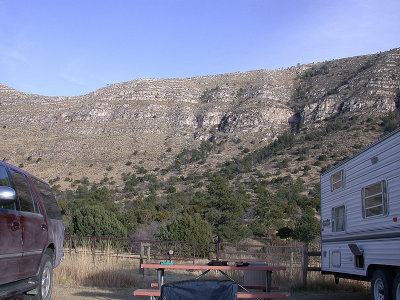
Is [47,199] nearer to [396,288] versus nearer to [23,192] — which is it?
[23,192]

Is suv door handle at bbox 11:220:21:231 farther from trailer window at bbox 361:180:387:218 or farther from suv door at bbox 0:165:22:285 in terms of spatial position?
trailer window at bbox 361:180:387:218

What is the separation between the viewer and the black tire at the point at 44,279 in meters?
5.93

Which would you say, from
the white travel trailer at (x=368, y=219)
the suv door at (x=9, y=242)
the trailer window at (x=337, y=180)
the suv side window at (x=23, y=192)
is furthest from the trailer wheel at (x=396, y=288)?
the suv side window at (x=23, y=192)

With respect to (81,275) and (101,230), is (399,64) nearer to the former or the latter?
(101,230)

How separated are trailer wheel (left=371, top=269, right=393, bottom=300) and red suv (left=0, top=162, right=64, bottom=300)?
5.19 metres

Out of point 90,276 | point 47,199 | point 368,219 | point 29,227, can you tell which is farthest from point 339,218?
point 29,227

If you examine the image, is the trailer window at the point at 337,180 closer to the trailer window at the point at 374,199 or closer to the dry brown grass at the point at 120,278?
the trailer window at the point at 374,199

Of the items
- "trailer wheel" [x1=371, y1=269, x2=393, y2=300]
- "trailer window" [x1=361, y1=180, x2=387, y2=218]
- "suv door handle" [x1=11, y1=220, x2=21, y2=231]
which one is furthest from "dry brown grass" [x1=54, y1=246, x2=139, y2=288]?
"trailer window" [x1=361, y1=180, x2=387, y2=218]

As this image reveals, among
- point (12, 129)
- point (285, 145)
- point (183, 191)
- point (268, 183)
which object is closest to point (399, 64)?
point (285, 145)

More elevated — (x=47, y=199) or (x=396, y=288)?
(x=47, y=199)

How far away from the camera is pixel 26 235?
5441 millimetres

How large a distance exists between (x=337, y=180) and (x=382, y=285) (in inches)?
120

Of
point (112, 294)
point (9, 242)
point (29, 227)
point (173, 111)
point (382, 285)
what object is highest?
point (173, 111)

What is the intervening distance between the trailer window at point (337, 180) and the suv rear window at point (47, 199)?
19.4ft
